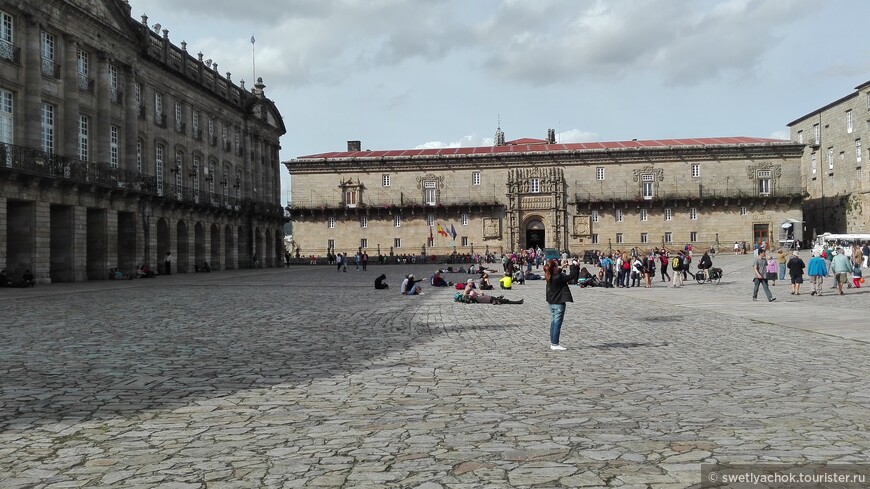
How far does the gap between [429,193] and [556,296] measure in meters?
60.9

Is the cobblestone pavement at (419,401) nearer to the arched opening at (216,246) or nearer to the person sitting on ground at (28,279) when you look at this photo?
the person sitting on ground at (28,279)

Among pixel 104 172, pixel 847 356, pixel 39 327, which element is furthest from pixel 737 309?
pixel 104 172

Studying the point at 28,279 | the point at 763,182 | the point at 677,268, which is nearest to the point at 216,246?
the point at 28,279

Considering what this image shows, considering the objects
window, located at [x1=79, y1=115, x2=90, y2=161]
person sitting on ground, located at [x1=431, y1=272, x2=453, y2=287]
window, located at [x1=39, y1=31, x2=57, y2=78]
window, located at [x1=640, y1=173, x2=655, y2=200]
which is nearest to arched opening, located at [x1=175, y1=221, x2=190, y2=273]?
window, located at [x1=79, y1=115, x2=90, y2=161]

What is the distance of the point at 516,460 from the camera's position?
513 centimetres

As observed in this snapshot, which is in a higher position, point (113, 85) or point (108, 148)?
point (113, 85)

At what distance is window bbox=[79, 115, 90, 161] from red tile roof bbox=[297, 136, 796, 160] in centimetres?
3931

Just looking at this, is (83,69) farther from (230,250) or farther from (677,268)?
(677,268)

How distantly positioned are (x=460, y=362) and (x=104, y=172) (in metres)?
28.9

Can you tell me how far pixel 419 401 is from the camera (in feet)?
23.6

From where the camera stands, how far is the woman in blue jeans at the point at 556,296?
1077 centimetres

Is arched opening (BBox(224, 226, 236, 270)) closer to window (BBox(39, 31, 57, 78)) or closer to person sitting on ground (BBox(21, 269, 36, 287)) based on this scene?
window (BBox(39, 31, 57, 78))

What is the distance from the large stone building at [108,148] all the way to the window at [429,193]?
69.0 feet

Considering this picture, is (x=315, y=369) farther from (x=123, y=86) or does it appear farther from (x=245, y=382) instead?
(x=123, y=86)
